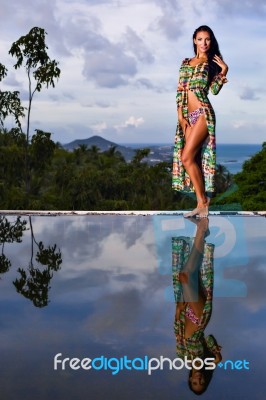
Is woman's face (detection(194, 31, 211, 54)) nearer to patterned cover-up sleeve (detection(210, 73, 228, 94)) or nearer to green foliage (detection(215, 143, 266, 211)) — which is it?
patterned cover-up sleeve (detection(210, 73, 228, 94))

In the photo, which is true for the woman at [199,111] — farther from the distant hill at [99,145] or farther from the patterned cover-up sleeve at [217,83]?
the distant hill at [99,145]

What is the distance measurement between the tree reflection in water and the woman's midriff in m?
2.05

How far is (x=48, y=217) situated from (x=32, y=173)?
7.76 metres

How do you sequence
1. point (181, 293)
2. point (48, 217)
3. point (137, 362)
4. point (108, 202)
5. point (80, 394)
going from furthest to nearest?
point (108, 202), point (48, 217), point (181, 293), point (137, 362), point (80, 394)

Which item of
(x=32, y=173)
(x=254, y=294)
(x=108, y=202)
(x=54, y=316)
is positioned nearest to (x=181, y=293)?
(x=254, y=294)

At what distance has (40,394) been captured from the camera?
1838 mm

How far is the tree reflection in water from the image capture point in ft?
10.0

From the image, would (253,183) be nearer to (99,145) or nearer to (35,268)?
(99,145)

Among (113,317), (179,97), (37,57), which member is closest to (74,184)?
(37,57)

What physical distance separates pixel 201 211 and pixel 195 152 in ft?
2.42

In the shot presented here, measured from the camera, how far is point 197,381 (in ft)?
6.38

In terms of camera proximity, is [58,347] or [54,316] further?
[54,316]

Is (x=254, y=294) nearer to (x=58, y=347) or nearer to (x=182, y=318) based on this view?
(x=182, y=318)

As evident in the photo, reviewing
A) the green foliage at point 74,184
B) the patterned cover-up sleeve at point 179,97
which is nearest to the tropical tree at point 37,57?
the green foliage at point 74,184
